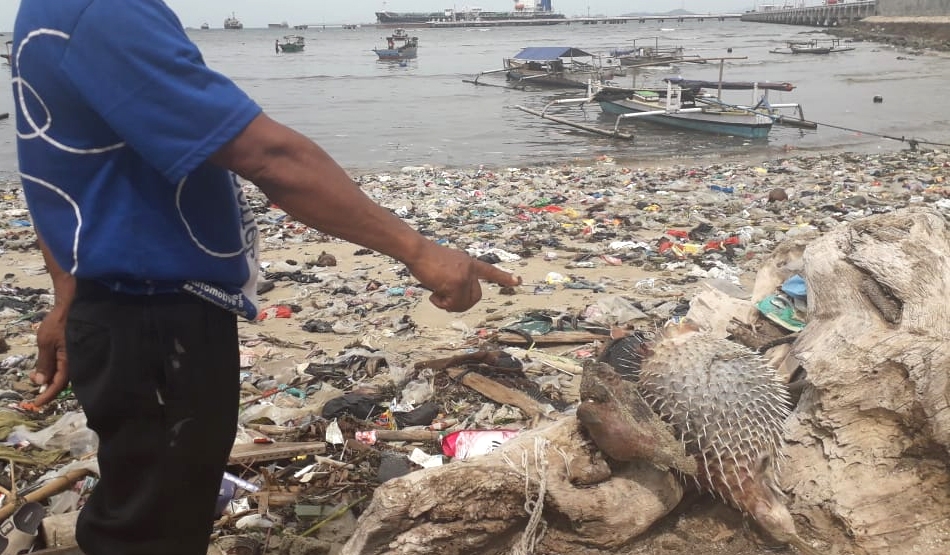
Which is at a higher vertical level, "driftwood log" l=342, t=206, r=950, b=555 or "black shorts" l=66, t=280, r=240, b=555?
"black shorts" l=66, t=280, r=240, b=555

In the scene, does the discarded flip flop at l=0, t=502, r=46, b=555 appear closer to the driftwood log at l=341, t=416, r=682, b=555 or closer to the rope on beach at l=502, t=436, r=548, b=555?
the driftwood log at l=341, t=416, r=682, b=555

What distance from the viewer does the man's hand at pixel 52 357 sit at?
1.89 m

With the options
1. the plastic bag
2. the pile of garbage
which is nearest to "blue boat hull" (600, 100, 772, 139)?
the pile of garbage

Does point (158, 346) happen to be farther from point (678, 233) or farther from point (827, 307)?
point (678, 233)

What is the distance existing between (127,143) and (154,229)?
0.18 m

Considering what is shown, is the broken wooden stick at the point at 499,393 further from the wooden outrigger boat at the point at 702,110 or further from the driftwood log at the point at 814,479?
the wooden outrigger boat at the point at 702,110

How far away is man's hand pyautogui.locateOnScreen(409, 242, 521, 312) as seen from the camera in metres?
1.73

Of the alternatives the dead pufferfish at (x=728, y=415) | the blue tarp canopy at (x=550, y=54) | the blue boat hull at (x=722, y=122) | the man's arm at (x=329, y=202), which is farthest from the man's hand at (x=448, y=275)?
the blue tarp canopy at (x=550, y=54)

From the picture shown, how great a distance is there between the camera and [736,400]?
255 centimetres

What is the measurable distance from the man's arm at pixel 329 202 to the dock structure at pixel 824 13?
8137cm

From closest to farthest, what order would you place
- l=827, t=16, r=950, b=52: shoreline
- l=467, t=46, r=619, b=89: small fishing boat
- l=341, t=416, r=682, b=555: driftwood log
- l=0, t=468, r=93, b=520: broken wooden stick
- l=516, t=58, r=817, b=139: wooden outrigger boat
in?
l=341, t=416, r=682, b=555: driftwood log, l=0, t=468, r=93, b=520: broken wooden stick, l=516, t=58, r=817, b=139: wooden outrigger boat, l=467, t=46, r=619, b=89: small fishing boat, l=827, t=16, r=950, b=52: shoreline

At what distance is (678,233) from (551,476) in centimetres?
605

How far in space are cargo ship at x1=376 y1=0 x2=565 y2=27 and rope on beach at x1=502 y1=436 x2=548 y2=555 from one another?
127 m

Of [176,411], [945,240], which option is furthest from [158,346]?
[945,240]
